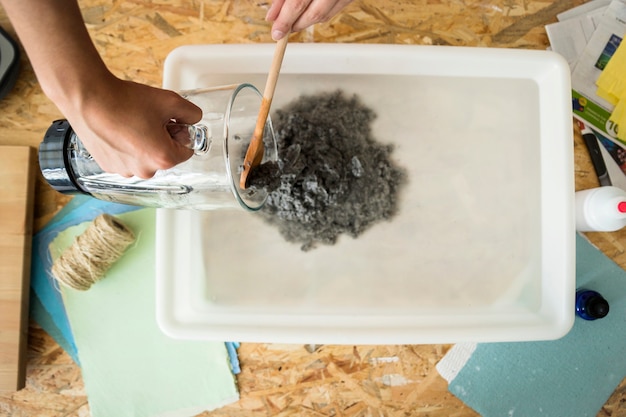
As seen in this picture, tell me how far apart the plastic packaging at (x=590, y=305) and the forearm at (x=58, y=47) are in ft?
2.14

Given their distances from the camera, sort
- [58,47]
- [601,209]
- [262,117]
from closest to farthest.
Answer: [58,47] → [262,117] → [601,209]

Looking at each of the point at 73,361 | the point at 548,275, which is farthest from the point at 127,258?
the point at 548,275

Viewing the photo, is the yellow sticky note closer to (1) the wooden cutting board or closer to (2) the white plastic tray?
(2) the white plastic tray

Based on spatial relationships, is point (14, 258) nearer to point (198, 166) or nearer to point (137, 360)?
point (137, 360)

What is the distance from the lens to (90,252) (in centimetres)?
62

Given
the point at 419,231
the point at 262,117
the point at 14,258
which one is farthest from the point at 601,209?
the point at 14,258

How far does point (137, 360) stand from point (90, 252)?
0.55 ft

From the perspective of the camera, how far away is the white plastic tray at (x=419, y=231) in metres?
0.59

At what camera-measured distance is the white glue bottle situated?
1.95 ft

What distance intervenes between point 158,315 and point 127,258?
0.13 m

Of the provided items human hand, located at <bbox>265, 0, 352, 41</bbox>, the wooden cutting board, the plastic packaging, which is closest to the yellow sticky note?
the plastic packaging

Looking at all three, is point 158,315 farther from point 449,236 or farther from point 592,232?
point 592,232

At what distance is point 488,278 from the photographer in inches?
24.9

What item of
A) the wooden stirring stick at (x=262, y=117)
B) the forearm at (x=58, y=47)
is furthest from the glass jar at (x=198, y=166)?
the forearm at (x=58, y=47)
